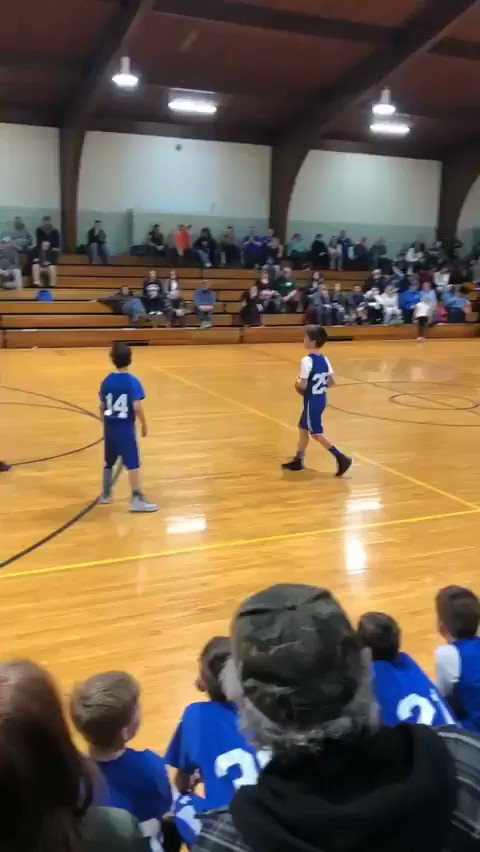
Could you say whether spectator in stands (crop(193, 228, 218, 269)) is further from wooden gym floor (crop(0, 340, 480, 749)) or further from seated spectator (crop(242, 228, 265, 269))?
wooden gym floor (crop(0, 340, 480, 749))

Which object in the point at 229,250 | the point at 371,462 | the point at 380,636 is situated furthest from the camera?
the point at 229,250

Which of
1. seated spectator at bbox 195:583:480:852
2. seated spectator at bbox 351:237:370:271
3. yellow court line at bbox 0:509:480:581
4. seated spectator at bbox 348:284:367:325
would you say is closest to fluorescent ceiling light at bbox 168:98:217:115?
seated spectator at bbox 348:284:367:325

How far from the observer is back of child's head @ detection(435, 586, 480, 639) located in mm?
2686

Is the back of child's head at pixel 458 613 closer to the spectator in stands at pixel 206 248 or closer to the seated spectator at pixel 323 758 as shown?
the seated spectator at pixel 323 758

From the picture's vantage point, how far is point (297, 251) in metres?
22.4

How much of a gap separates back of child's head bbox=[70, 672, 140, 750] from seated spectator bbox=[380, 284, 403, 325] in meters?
18.4

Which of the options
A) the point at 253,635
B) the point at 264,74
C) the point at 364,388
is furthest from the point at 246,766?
the point at 264,74

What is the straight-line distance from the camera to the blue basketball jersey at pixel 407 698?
7.41 feet

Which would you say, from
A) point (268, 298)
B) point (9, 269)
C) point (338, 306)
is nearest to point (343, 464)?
point (268, 298)

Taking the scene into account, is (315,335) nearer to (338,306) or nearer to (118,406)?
(118,406)

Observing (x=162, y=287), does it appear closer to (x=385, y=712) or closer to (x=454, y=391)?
(x=454, y=391)

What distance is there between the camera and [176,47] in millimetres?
16656

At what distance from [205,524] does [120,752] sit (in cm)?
351

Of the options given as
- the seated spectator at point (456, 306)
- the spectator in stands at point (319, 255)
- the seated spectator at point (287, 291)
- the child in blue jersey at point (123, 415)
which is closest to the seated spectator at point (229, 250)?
the seated spectator at point (287, 291)
